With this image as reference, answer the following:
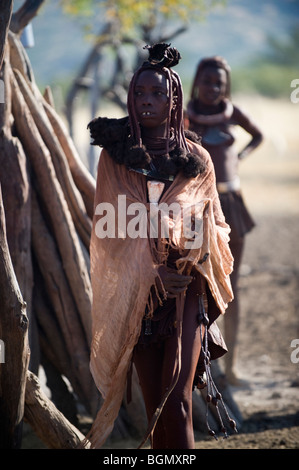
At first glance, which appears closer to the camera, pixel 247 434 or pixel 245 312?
pixel 247 434

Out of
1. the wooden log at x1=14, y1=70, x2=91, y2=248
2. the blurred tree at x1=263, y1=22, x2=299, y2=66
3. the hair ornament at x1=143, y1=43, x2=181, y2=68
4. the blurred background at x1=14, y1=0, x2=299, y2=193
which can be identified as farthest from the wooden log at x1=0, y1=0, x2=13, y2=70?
the blurred tree at x1=263, y1=22, x2=299, y2=66

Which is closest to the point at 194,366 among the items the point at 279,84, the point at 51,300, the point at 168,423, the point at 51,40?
the point at 168,423

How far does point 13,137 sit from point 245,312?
13.0ft

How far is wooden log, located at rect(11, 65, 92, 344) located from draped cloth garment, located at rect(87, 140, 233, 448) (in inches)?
40.8

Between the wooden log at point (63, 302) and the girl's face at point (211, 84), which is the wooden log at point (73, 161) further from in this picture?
the girl's face at point (211, 84)

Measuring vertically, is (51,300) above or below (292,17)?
below

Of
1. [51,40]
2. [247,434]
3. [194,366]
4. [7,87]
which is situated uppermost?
[51,40]

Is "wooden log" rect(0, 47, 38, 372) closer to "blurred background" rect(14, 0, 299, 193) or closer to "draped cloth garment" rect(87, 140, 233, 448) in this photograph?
"draped cloth garment" rect(87, 140, 233, 448)

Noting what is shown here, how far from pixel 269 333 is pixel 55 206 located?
3190mm

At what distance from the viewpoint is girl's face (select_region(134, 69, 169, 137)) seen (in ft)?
Result: 11.1

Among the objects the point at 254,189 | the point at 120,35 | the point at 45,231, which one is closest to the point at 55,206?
the point at 45,231

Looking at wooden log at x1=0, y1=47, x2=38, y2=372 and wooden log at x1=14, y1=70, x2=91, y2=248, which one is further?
wooden log at x1=14, y1=70, x2=91, y2=248
